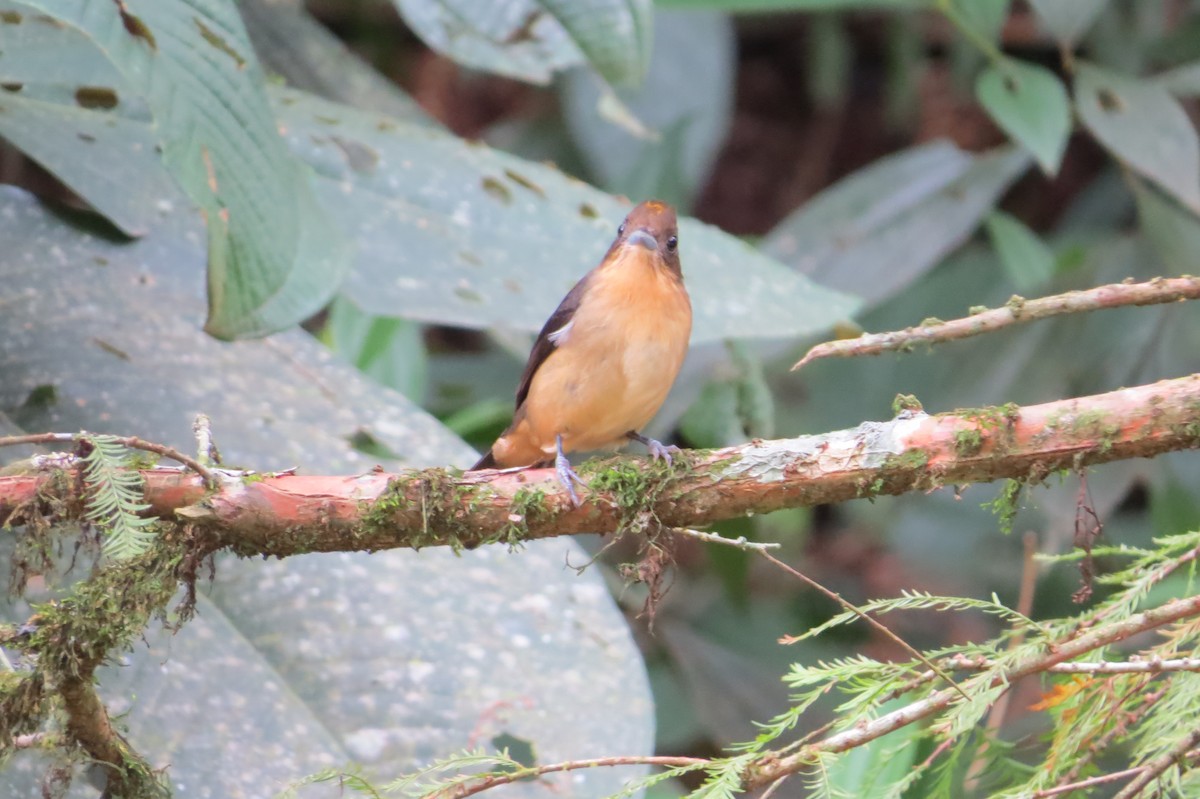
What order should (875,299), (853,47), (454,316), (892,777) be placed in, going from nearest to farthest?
1. (892,777)
2. (454,316)
3. (875,299)
4. (853,47)

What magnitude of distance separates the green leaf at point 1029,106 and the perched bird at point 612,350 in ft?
4.99

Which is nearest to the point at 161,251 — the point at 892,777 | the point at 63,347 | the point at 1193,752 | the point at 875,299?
the point at 63,347

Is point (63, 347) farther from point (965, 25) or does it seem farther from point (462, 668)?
point (965, 25)

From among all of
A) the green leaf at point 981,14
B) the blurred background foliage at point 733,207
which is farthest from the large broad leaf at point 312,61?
the green leaf at point 981,14

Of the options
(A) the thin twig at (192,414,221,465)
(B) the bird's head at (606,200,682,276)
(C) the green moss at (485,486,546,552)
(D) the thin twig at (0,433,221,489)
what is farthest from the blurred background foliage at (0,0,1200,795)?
(C) the green moss at (485,486,546,552)

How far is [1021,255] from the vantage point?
4461 millimetres

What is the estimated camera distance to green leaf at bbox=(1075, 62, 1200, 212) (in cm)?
395

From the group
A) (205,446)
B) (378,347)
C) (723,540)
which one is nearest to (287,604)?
(205,446)

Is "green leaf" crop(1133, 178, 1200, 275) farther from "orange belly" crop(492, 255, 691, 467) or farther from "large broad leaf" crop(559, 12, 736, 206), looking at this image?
"orange belly" crop(492, 255, 691, 467)

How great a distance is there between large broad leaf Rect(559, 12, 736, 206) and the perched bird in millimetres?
2169

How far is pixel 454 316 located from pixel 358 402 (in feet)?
0.93

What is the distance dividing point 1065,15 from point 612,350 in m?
2.24

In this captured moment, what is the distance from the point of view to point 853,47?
7270mm

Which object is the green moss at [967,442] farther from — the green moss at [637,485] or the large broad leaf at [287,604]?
the large broad leaf at [287,604]
